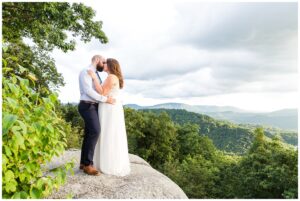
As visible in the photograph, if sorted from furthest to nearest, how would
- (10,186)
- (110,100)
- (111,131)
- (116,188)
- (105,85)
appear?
(111,131), (110,100), (105,85), (116,188), (10,186)

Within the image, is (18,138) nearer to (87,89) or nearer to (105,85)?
(87,89)

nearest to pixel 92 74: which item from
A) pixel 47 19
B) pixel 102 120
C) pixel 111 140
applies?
pixel 102 120

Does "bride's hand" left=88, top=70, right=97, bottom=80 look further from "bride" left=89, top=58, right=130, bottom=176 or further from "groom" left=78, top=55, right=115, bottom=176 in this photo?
"bride" left=89, top=58, right=130, bottom=176

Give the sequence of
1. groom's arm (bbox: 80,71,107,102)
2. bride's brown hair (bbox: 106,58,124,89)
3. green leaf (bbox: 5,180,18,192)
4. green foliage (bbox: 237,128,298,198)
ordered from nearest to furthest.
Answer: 1. green leaf (bbox: 5,180,18,192)
2. groom's arm (bbox: 80,71,107,102)
3. bride's brown hair (bbox: 106,58,124,89)
4. green foliage (bbox: 237,128,298,198)

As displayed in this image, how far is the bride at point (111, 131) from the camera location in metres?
7.34

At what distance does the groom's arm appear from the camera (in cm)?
697

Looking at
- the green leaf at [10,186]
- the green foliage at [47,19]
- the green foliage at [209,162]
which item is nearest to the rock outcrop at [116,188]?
the green leaf at [10,186]

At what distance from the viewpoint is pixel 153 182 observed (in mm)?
6914

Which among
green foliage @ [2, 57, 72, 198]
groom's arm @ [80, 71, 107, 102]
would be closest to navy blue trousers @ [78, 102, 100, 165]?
groom's arm @ [80, 71, 107, 102]

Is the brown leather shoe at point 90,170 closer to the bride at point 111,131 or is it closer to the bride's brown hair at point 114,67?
the bride at point 111,131

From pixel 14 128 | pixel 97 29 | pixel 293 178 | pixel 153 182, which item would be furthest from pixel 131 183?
pixel 293 178

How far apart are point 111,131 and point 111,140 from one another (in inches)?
7.6

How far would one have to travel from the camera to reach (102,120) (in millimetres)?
7441

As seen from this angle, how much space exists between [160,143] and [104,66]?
40.3 metres
